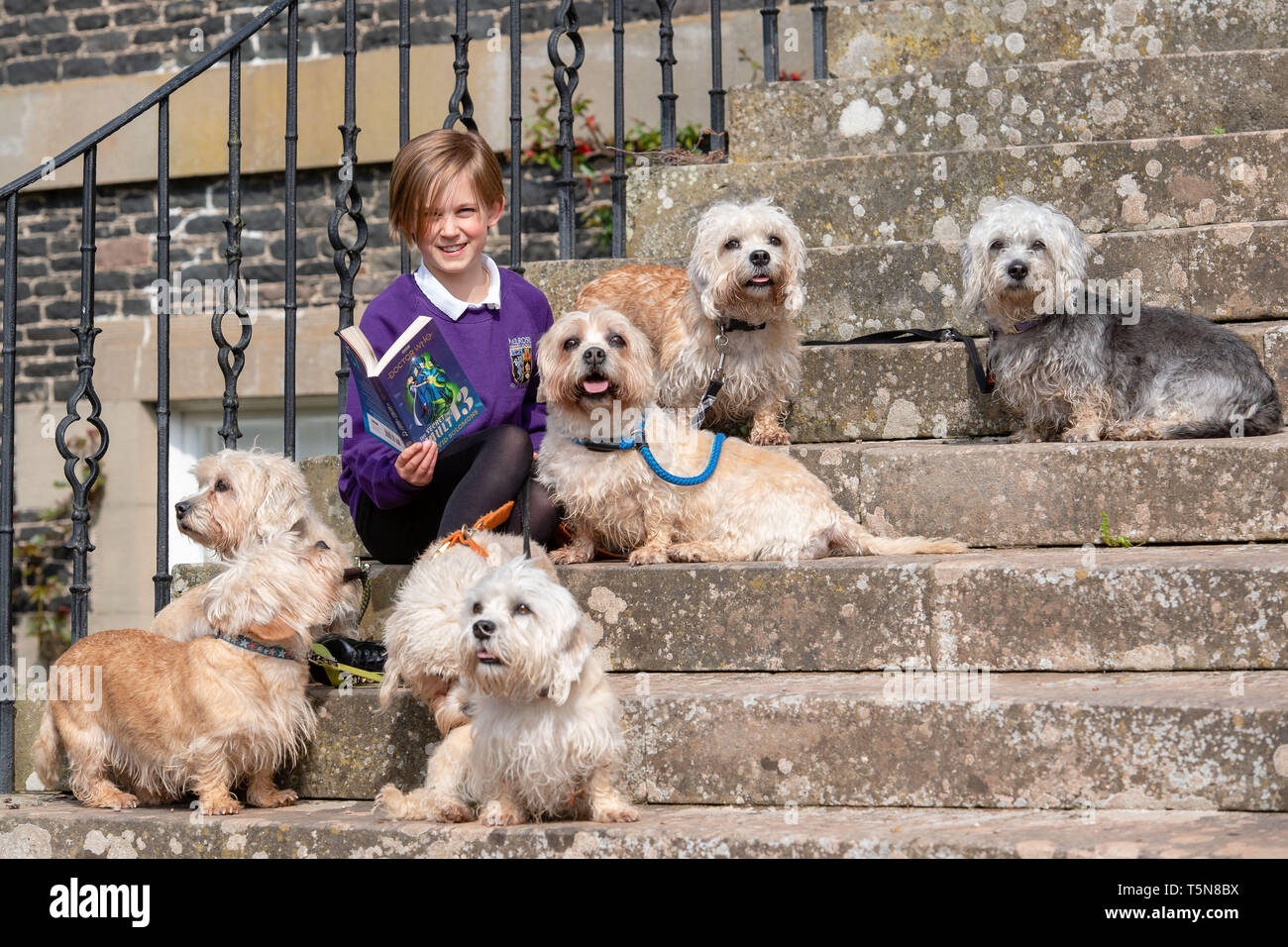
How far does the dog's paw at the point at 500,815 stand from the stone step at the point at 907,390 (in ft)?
7.15

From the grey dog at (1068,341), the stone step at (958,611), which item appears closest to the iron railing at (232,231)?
the stone step at (958,611)

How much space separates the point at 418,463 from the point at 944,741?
1622mm

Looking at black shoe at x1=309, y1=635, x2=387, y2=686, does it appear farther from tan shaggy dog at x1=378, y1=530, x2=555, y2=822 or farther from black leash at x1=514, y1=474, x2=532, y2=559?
black leash at x1=514, y1=474, x2=532, y2=559

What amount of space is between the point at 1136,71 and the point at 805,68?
2965mm

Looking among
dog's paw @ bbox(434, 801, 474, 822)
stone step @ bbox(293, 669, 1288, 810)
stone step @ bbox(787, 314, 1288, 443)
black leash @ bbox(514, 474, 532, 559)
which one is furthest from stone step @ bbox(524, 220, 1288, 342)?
dog's paw @ bbox(434, 801, 474, 822)

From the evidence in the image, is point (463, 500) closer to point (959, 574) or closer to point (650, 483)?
point (650, 483)

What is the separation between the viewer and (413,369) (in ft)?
12.6

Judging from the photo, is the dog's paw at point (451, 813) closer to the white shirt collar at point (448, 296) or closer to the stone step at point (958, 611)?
the stone step at point (958, 611)

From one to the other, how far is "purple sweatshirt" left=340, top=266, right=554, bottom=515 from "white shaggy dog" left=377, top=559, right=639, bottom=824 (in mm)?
1044

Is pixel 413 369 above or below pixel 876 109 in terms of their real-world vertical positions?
below

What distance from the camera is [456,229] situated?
13.8 ft

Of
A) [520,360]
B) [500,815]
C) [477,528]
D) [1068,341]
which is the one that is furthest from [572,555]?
[1068,341]

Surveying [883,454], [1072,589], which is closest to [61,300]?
[883,454]
